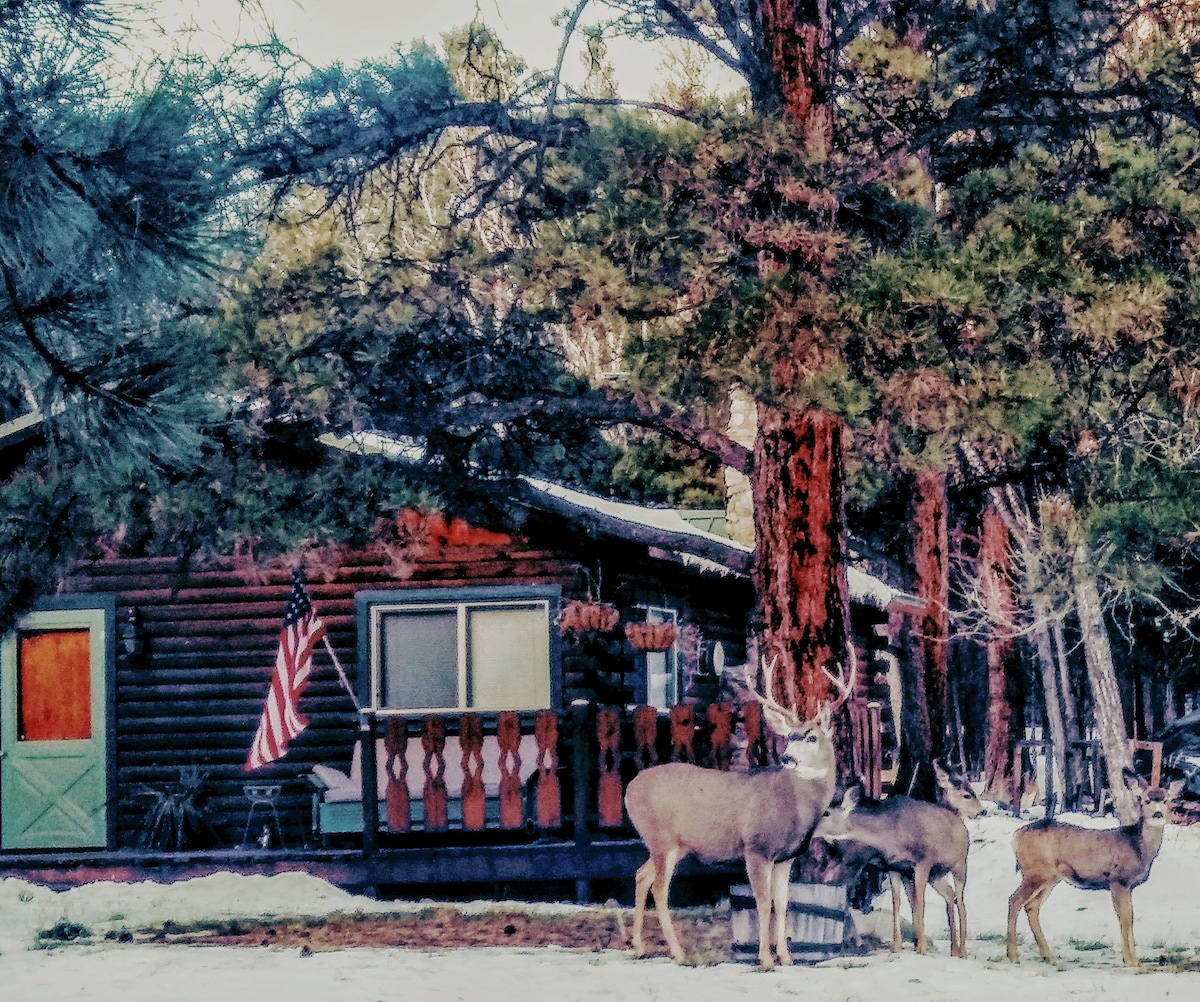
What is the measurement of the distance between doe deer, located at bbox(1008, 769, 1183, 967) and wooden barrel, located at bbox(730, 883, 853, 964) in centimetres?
102

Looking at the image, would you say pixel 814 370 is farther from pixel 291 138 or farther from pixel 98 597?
pixel 98 597

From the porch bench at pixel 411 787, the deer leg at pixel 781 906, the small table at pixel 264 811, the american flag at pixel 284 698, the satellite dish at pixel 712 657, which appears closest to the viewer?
the deer leg at pixel 781 906

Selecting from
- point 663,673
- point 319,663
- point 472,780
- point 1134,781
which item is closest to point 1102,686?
Answer: point 663,673

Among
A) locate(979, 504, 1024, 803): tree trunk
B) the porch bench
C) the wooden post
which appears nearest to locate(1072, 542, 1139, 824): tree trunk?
locate(979, 504, 1024, 803): tree trunk

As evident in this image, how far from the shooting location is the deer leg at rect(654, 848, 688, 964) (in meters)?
10.1

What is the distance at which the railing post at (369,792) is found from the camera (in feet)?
42.3

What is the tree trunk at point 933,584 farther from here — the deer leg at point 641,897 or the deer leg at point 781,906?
the deer leg at point 781,906

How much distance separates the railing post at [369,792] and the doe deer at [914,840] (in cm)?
385

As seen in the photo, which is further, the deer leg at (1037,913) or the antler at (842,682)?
the antler at (842,682)

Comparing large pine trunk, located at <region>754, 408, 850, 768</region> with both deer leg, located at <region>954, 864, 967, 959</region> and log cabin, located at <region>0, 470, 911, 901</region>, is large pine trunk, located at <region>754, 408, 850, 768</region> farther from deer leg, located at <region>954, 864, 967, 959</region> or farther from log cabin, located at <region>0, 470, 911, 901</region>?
log cabin, located at <region>0, 470, 911, 901</region>

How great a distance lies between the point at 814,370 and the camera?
10172mm

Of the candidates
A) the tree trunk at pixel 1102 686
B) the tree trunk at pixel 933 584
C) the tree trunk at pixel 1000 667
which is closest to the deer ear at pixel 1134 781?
the tree trunk at pixel 933 584

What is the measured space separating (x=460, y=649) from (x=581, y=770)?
3.08 m

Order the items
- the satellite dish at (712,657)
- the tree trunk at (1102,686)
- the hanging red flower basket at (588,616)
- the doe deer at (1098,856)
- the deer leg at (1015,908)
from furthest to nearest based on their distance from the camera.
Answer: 1. the tree trunk at (1102,686)
2. the satellite dish at (712,657)
3. the hanging red flower basket at (588,616)
4. the deer leg at (1015,908)
5. the doe deer at (1098,856)
